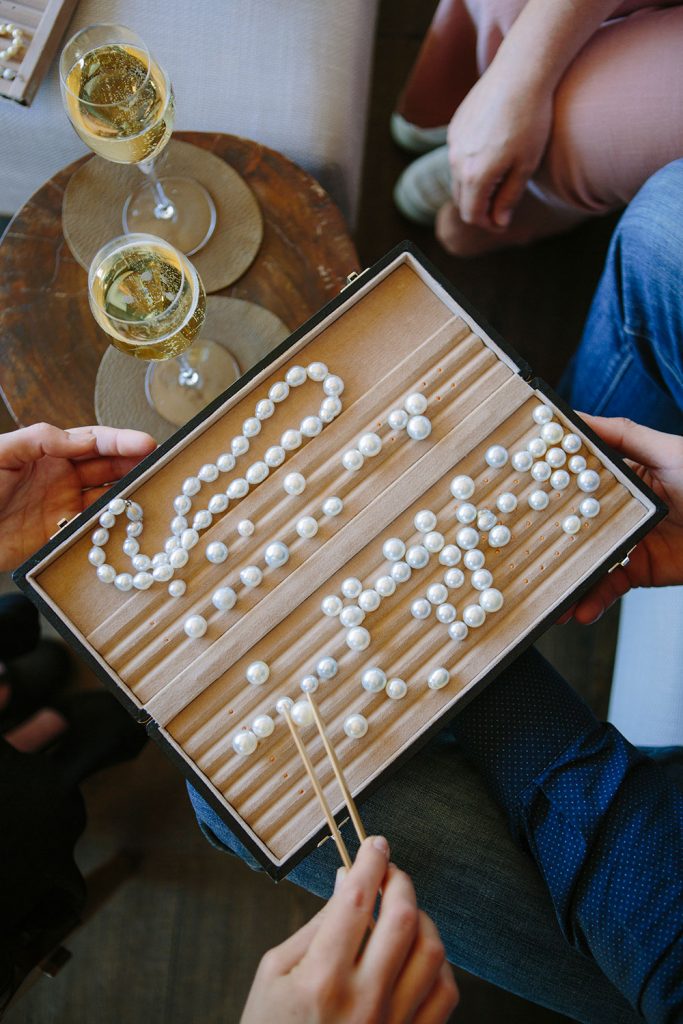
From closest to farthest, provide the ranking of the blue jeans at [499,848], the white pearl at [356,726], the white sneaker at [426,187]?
the white pearl at [356,726]
the blue jeans at [499,848]
the white sneaker at [426,187]

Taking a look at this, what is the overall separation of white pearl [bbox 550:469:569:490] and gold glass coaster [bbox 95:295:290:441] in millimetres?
368

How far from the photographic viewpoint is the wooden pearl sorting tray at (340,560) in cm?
60

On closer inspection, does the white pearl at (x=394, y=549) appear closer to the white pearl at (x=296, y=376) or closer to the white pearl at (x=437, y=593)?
the white pearl at (x=437, y=593)

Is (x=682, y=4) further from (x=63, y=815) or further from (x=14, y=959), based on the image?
(x=14, y=959)

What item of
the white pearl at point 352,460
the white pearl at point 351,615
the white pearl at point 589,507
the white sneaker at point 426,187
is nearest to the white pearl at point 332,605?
the white pearl at point 351,615

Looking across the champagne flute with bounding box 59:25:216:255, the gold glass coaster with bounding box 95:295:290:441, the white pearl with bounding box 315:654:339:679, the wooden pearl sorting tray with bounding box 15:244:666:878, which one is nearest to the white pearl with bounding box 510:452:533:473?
the wooden pearl sorting tray with bounding box 15:244:666:878

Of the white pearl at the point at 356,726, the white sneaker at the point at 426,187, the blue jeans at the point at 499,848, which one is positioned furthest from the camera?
the white sneaker at the point at 426,187

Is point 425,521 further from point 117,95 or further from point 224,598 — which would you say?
point 117,95

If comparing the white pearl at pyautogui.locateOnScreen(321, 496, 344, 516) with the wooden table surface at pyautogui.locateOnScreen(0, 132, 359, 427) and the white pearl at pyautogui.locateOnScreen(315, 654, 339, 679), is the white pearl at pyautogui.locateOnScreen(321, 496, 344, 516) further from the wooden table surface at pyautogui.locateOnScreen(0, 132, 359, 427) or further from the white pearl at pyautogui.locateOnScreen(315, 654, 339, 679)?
the wooden table surface at pyautogui.locateOnScreen(0, 132, 359, 427)

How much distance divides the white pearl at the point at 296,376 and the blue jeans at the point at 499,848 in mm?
398

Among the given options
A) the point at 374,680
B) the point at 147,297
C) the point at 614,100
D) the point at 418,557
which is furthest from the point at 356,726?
the point at 614,100

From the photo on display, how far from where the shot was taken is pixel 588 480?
2.02 feet

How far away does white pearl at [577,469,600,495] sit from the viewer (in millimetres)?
616

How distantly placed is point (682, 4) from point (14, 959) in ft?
4.76
